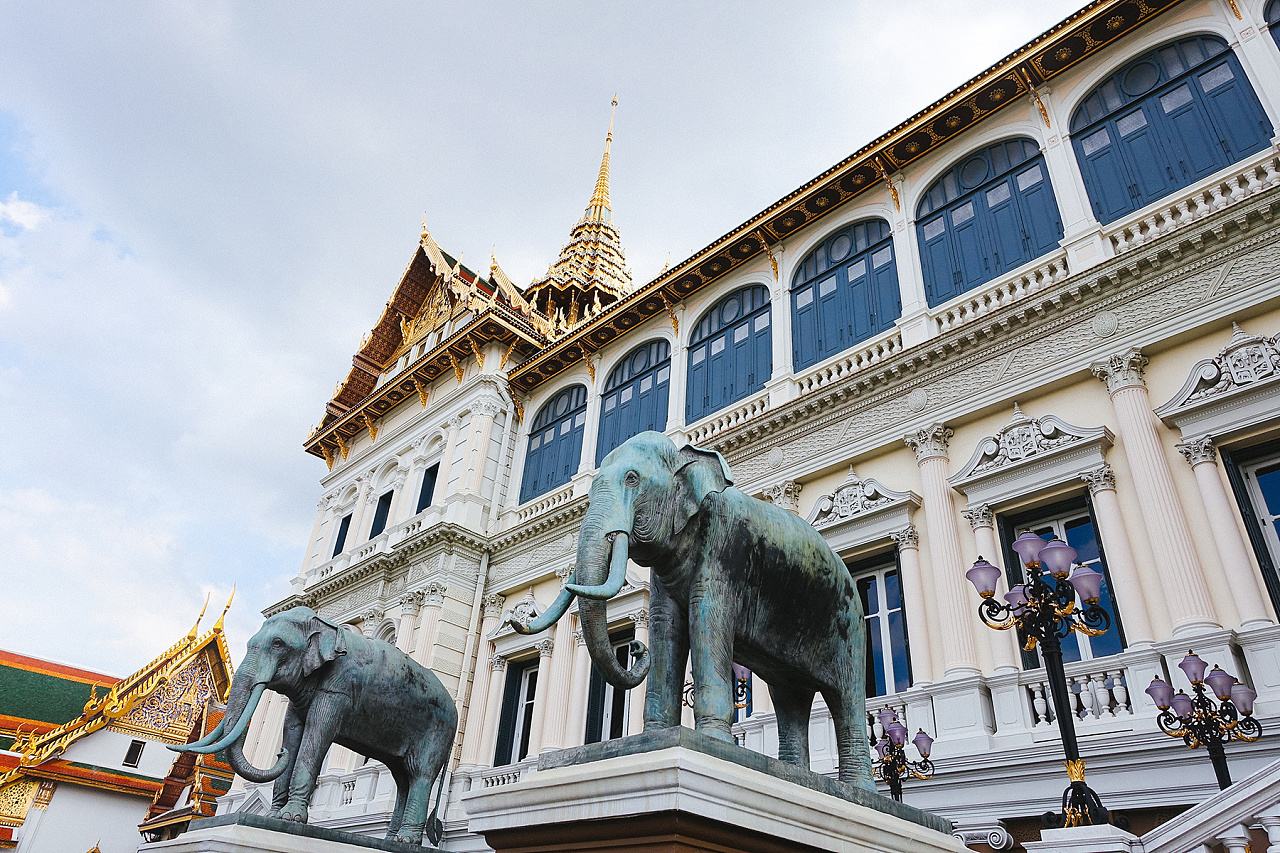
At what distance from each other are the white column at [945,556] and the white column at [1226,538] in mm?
2795

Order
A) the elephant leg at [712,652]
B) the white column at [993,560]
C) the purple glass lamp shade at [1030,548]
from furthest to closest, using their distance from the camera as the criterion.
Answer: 1. the white column at [993,560]
2. the purple glass lamp shade at [1030,548]
3. the elephant leg at [712,652]

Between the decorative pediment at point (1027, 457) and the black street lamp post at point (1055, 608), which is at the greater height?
the decorative pediment at point (1027, 457)

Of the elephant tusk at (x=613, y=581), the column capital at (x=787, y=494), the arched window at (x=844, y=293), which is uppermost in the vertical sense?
the arched window at (x=844, y=293)

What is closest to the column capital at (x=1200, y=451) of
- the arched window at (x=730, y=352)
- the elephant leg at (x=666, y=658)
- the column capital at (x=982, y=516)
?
the column capital at (x=982, y=516)

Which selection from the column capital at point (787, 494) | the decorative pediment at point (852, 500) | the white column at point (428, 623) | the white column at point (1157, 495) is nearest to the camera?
the white column at point (1157, 495)

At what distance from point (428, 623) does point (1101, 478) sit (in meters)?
13.1

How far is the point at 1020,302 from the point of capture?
11914 mm

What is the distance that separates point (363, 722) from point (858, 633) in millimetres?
4443

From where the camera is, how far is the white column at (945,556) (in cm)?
1059

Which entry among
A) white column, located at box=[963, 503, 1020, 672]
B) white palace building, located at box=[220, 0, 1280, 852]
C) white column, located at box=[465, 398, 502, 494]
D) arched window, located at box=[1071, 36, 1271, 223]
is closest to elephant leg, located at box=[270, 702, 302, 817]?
white palace building, located at box=[220, 0, 1280, 852]

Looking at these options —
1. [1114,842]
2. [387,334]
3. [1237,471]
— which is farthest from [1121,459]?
[387,334]

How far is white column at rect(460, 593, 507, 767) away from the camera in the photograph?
1702 cm

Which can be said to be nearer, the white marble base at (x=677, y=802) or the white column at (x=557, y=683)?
the white marble base at (x=677, y=802)

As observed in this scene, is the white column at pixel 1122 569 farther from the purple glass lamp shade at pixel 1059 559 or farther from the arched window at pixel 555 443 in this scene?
the arched window at pixel 555 443
